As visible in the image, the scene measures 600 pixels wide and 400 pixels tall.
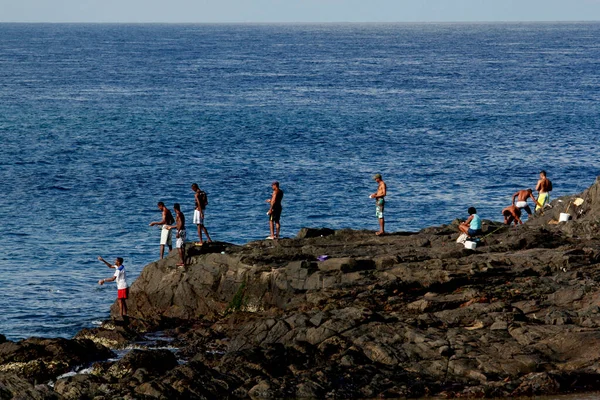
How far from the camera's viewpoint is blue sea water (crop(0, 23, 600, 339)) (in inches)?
1619

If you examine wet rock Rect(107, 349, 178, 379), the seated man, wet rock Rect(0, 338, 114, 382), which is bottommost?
wet rock Rect(0, 338, 114, 382)

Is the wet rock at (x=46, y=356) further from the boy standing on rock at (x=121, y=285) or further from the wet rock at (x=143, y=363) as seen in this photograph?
the boy standing on rock at (x=121, y=285)

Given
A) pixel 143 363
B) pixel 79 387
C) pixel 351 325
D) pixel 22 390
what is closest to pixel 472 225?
pixel 351 325

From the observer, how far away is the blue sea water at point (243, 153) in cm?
4112

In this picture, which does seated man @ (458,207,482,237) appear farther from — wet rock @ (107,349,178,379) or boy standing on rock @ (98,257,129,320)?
wet rock @ (107,349,178,379)

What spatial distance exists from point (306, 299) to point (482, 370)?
6.88 m

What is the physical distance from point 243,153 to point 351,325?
42520mm

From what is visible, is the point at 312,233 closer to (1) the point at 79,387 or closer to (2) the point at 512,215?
(2) the point at 512,215

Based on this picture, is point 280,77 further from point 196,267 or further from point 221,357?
point 221,357

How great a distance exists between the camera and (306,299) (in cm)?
2577

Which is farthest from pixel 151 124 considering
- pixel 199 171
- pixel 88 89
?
pixel 88 89

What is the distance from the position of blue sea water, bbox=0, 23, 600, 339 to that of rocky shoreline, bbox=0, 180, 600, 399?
5.63 meters

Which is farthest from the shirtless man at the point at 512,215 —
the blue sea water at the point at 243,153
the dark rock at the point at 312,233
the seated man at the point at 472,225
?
the blue sea water at the point at 243,153

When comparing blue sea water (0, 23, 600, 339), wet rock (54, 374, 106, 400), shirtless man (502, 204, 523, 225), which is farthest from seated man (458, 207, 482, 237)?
wet rock (54, 374, 106, 400)
